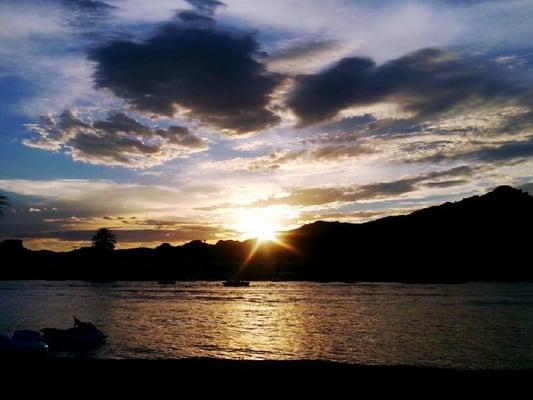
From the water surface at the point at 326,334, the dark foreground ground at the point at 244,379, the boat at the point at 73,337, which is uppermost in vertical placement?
the dark foreground ground at the point at 244,379

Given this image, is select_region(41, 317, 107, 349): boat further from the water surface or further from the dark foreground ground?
the dark foreground ground

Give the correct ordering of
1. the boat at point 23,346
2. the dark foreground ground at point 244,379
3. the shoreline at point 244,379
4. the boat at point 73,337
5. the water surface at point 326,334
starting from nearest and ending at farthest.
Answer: the dark foreground ground at point 244,379
the shoreline at point 244,379
the boat at point 23,346
the water surface at point 326,334
the boat at point 73,337

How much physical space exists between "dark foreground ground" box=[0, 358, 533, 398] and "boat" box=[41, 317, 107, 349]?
31455 millimetres

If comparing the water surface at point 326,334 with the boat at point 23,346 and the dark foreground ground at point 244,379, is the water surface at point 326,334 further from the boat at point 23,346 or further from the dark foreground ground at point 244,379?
the dark foreground ground at point 244,379

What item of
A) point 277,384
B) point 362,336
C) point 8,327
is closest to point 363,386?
point 277,384

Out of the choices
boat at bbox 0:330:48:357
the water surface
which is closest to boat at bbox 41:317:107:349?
the water surface

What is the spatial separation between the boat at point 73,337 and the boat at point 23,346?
25564mm

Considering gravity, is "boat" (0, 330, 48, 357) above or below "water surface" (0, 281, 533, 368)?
above

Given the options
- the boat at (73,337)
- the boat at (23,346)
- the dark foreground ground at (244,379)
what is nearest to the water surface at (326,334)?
the boat at (73,337)

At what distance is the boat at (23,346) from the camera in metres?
27.8

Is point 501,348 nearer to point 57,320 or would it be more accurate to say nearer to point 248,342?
point 248,342

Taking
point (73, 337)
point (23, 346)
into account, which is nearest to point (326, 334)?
point (73, 337)

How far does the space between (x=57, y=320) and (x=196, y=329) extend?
2993 cm

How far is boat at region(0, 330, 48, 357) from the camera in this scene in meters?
27.8
